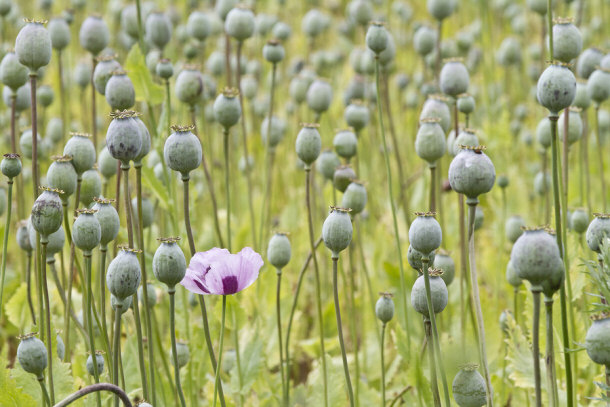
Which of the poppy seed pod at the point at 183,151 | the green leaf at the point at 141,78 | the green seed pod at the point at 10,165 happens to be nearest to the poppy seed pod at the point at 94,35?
the green leaf at the point at 141,78

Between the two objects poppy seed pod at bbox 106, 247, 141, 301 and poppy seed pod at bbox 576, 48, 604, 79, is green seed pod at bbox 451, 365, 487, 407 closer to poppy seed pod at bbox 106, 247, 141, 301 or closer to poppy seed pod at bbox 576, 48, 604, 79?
poppy seed pod at bbox 106, 247, 141, 301

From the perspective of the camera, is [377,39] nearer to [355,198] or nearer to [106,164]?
[355,198]

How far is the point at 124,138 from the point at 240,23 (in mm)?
696

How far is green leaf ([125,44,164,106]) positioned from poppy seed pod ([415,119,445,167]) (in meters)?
0.52

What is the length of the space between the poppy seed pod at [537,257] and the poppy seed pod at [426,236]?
0.47ft

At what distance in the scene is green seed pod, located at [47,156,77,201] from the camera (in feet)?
3.58

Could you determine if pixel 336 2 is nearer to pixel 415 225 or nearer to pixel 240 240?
pixel 240 240

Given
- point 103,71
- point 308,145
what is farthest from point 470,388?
point 103,71

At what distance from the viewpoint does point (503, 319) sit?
1.45m

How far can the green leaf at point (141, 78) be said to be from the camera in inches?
57.7

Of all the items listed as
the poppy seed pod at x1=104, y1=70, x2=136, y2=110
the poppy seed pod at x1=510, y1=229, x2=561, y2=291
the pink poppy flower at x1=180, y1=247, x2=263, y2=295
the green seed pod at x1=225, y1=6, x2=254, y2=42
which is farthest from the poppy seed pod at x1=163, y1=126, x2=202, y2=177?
the green seed pod at x1=225, y1=6, x2=254, y2=42

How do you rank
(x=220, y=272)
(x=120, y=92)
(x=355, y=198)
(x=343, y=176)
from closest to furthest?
(x=220, y=272), (x=120, y=92), (x=355, y=198), (x=343, y=176)

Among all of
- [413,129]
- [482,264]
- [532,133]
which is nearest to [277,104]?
[413,129]

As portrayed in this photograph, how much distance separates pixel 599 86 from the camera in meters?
1.38
